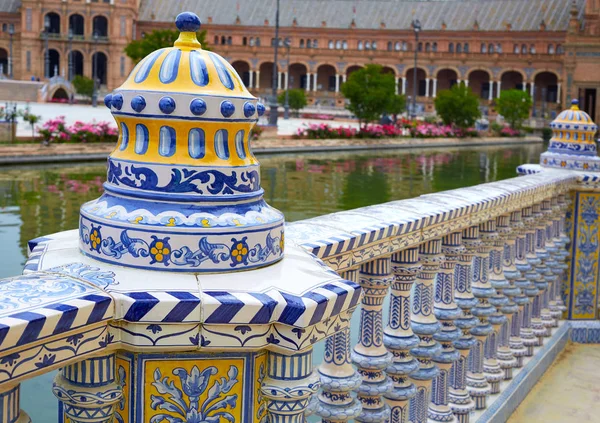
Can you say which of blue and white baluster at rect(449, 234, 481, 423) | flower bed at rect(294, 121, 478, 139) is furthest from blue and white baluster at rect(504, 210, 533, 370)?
flower bed at rect(294, 121, 478, 139)

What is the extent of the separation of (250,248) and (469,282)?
220 cm

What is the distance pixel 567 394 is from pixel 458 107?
40.6 m

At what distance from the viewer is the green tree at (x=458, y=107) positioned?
145 ft

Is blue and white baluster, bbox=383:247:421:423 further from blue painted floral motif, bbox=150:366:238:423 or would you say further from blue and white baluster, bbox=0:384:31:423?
blue and white baluster, bbox=0:384:31:423

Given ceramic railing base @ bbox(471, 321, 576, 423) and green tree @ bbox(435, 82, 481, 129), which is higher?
green tree @ bbox(435, 82, 481, 129)

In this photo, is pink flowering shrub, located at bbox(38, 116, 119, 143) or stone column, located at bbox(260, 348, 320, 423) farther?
pink flowering shrub, located at bbox(38, 116, 119, 143)

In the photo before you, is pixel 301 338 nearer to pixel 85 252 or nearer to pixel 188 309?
pixel 188 309

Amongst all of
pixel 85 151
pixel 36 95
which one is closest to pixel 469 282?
pixel 85 151

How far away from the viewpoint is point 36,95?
5366 cm

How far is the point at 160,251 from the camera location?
178 centimetres

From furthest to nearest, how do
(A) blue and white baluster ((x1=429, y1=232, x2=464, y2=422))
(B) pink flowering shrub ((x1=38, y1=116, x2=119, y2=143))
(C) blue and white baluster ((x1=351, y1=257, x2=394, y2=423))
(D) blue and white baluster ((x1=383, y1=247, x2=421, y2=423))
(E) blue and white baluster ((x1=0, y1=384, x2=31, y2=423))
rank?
(B) pink flowering shrub ((x1=38, y1=116, x2=119, y2=143)) < (A) blue and white baluster ((x1=429, y1=232, x2=464, y2=422)) < (D) blue and white baluster ((x1=383, y1=247, x2=421, y2=423)) < (C) blue and white baluster ((x1=351, y1=257, x2=394, y2=423)) < (E) blue and white baluster ((x1=0, y1=384, x2=31, y2=423))

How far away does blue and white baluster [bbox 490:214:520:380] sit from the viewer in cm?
431

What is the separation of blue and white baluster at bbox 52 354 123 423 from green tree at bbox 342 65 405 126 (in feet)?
120

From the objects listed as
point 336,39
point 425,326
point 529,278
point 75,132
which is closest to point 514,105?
point 336,39
